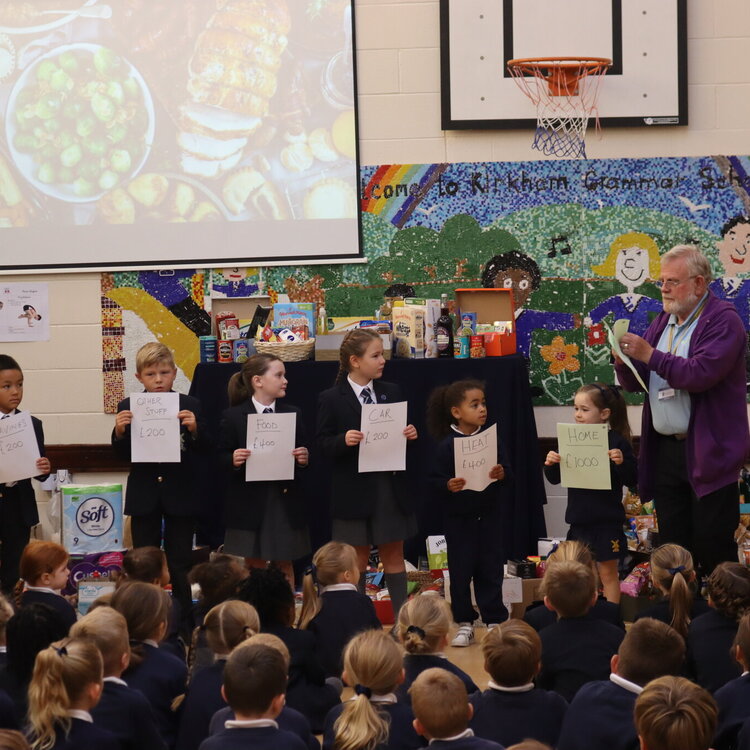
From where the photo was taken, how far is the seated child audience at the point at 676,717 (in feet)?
7.25

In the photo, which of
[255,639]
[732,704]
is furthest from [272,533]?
[732,704]

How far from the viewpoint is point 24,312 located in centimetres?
674

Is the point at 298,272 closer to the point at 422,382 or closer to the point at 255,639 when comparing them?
the point at 422,382

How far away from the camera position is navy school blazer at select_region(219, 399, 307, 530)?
508 cm

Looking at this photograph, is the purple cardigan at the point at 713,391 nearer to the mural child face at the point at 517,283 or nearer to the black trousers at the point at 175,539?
the black trousers at the point at 175,539

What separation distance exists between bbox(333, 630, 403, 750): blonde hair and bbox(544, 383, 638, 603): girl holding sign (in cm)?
227

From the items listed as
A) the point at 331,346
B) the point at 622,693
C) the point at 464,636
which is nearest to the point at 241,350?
the point at 331,346

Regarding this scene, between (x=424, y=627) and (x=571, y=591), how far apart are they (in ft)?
1.64

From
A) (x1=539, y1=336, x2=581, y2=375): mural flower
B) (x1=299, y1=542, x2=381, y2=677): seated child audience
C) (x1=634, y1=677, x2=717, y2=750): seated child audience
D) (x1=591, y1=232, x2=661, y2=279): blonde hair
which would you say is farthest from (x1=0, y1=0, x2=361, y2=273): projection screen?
(x1=634, y1=677, x2=717, y2=750): seated child audience

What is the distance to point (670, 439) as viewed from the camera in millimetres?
4488

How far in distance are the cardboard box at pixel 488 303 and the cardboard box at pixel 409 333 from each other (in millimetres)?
436

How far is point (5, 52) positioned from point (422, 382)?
3171 millimetres

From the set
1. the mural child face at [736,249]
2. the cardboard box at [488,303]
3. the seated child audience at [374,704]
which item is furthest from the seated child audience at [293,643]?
the mural child face at [736,249]

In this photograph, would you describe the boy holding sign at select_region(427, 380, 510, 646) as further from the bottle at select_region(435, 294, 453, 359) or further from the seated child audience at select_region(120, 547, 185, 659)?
the seated child audience at select_region(120, 547, 185, 659)
